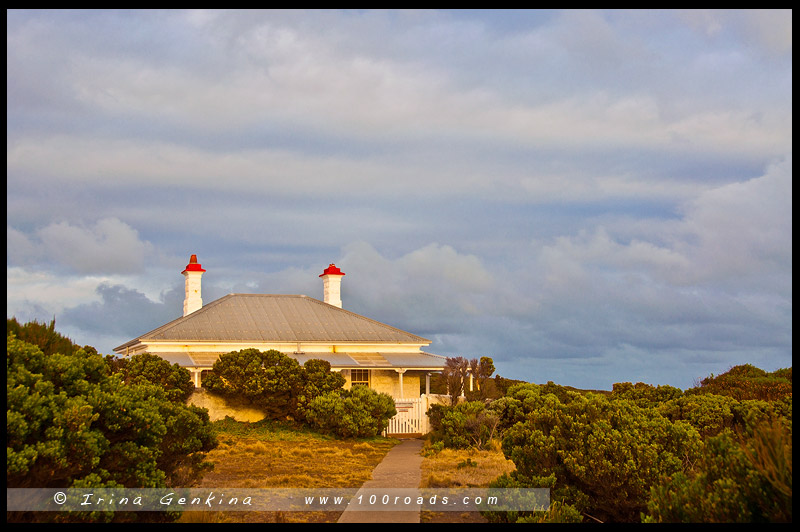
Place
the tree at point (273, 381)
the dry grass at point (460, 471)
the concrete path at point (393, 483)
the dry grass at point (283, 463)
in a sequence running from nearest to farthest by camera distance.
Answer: the concrete path at point (393, 483) < the dry grass at point (283, 463) < the dry grass at point (460, 471) < the tree at point (273, 381)

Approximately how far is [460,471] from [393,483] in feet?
6.70

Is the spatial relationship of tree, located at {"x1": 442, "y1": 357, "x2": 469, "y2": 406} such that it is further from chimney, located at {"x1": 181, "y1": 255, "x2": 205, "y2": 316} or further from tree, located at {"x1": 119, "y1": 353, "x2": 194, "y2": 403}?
chimney, located at {"x1": 181, "y1": 255, "x2": 205, "y2": 316}

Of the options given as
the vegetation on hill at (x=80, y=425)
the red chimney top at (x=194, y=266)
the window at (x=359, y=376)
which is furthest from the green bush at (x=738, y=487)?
the red chimney top at (x=194, y=266)

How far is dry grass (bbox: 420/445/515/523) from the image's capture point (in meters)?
10.5

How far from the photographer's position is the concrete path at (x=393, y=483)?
33.4 feet

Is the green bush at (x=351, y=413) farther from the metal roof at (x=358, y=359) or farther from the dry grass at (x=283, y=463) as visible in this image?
the metal roof at (x=358, y=359)

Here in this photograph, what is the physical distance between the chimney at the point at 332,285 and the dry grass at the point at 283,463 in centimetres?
1145

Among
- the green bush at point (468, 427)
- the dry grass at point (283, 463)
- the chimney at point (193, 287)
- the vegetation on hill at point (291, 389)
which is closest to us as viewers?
the dry grass at point (283, 463)

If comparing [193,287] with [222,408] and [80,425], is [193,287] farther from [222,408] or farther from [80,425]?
[80,425]

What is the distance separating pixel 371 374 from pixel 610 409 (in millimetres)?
19763
